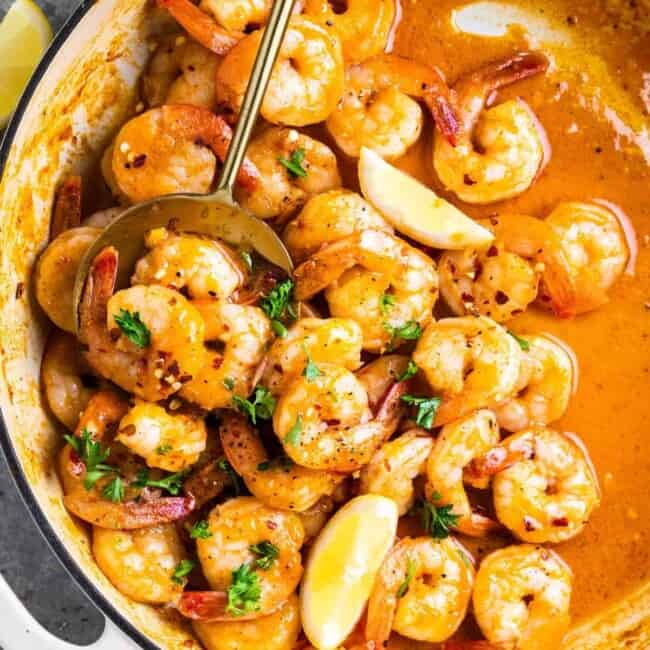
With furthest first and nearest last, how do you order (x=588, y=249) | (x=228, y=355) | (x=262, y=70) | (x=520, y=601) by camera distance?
1. (x=588, y=249)
2. (x=520, y=601)
3. (x=228, y=355)
4. (x=262, y=70)

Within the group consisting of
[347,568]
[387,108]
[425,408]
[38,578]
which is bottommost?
[38,578]

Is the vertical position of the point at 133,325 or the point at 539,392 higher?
the point at 133,325

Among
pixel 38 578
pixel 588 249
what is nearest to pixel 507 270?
pixel 588 249

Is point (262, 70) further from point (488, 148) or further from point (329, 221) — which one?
point (488, 148)

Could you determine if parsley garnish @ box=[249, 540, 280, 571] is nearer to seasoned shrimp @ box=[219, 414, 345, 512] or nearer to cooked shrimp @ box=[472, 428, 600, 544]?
seasoned shrimp @ box=[219, 414, 345, 512]

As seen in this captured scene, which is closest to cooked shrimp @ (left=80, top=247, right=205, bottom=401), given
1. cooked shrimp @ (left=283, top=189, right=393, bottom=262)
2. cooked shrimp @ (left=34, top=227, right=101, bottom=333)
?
cooked shrimp @ (left=34, top=227, right=101, bottom=333)

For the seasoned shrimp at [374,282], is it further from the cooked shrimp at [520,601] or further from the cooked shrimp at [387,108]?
the cooked shrimp at [520,601]
